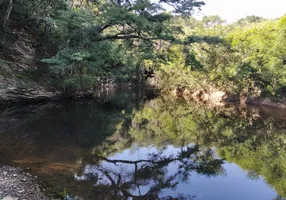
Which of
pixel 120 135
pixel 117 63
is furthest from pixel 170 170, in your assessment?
pixel 117 63

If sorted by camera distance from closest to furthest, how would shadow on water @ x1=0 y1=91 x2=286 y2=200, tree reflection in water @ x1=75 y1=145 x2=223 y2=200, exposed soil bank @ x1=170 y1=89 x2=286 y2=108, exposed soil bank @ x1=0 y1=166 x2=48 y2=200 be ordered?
1. exposed soil bank @ x1=0 y1=166 x2=48 y2=200
2. tree reflection in water @ x1=75 y1=145 x2=223 y2=200
3. shadow on water @ x1=0 y1=91 x2=286 y2=200
4. exposed soil bank @ x1=170 y1=89 x2=286 y2=108

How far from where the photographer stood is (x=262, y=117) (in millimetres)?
17531

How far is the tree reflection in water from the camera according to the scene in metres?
5.98

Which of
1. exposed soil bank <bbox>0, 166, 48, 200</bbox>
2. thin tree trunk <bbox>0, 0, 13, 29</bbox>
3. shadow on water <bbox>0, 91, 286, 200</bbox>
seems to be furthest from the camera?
thin tree trunk <bbox>0, 0, 13, 29</bbox>

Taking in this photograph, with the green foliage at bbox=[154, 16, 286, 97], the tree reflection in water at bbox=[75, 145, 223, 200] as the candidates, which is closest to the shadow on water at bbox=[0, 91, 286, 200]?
the tree reflection in water at bbox=[75, 145, 223, 200]

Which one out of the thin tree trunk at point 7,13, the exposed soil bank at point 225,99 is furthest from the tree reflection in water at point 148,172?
the exposed soil bank at point 225,99

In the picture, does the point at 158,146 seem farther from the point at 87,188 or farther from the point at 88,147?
the point at 87,188

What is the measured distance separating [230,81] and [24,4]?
1882 cm

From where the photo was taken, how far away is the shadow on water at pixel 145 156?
248 inches

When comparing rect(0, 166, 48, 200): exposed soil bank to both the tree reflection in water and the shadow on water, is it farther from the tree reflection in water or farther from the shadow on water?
the tree reflection in water

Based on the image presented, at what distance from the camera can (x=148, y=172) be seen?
24.2ft

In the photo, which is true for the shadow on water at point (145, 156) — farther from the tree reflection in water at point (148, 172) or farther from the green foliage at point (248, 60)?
the green foliage at point (248, 60)

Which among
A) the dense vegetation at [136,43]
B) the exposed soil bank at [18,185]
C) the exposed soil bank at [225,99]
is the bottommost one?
the exposed soil bank at [18,185]

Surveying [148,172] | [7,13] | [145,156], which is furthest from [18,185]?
[7,13]
